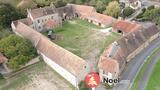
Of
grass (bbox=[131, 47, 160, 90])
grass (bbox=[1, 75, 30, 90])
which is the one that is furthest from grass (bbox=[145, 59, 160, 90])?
grass (bbox=[1, 75, 30, 90])

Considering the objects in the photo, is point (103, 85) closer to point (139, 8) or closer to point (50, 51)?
point (50, 51)

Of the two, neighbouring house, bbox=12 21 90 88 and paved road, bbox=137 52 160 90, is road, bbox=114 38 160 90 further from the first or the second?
neighbouring house, bbox=12 21 90 88

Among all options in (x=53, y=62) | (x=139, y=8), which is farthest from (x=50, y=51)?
(x=139, y=8)

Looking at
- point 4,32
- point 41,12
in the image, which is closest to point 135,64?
point 41,12

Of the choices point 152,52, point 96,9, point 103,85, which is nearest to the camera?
point 103,85

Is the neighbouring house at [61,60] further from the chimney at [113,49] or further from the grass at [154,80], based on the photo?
the grass at [154,80]

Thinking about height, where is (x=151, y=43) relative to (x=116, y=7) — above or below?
below

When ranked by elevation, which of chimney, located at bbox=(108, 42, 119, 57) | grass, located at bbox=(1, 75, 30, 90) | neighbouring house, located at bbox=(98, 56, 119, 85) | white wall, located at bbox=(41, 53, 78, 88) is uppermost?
chimney, located at bbox=(108, 42, 119, 57)

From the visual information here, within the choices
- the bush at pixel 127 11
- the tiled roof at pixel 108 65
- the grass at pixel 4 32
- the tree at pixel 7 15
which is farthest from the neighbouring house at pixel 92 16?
the tiled roof at pixel 108 65
